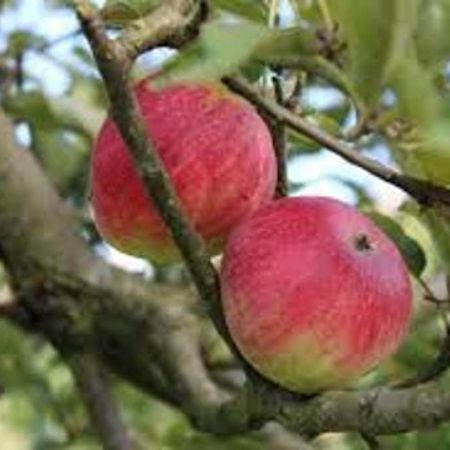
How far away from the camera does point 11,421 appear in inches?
76.9

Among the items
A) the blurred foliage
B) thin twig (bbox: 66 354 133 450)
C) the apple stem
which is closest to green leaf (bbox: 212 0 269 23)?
the blurred foliage

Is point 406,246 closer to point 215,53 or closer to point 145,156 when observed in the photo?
point 145,156

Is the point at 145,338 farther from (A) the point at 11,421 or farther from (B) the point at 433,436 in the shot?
(B) the point at 433,436

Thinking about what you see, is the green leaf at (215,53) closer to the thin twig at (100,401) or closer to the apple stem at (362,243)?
the apple stem at (362,243)

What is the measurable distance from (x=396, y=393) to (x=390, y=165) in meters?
0.16

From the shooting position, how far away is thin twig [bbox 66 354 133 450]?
1528 millimetres

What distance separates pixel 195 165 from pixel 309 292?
0.41 ft

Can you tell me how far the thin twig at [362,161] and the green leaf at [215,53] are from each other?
0.52 ft

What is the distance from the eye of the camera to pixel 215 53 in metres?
0.72

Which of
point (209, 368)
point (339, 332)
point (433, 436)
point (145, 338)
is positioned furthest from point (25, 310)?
point (339, 332)

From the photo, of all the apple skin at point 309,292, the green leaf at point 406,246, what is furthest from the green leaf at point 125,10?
the green leaf at point 406,246

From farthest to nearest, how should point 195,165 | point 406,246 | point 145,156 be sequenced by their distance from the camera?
point 406,246 → point 195,165 → point 145,156

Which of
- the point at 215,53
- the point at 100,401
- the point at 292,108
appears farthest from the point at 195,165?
the point at 100,401

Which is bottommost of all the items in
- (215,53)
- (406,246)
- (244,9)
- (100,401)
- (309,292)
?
(100,401)
